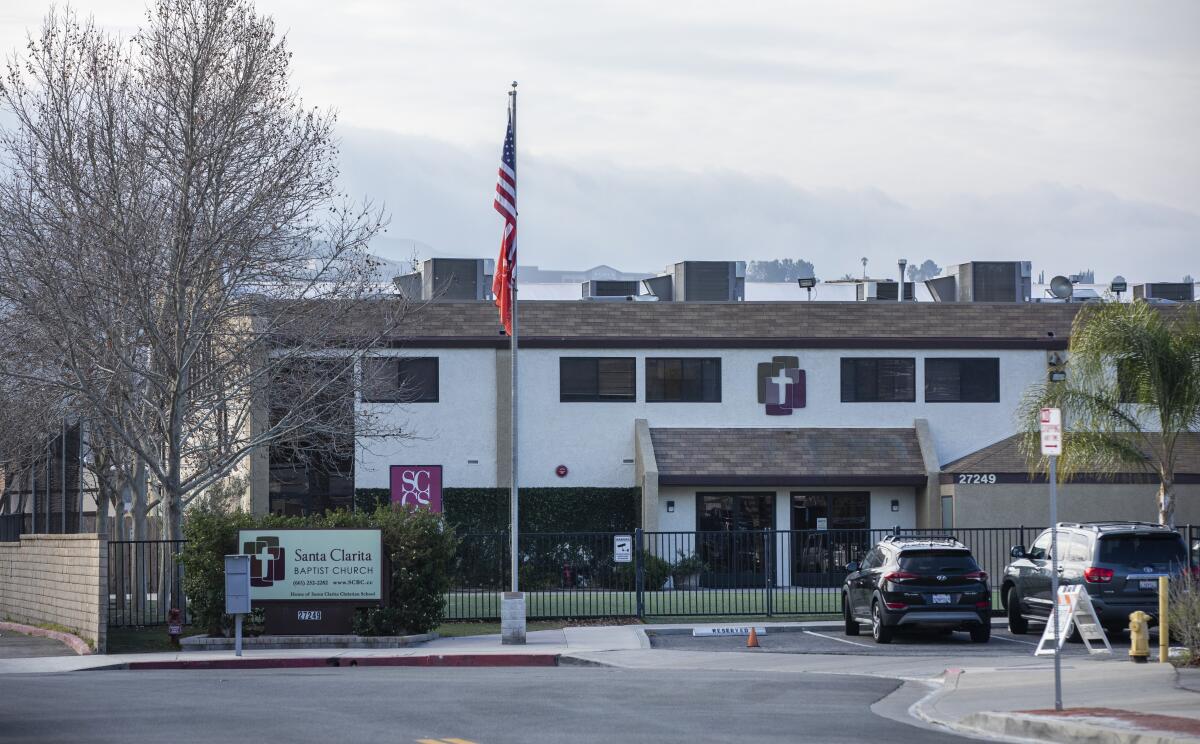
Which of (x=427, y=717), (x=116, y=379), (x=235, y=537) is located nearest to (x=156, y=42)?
(x=116, y=379)

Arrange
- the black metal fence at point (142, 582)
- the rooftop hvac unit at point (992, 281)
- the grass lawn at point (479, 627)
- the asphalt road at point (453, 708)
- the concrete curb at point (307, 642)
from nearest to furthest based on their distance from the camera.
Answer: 1. the asphalt road at point (453, 708)
2. the concrete curb at point (307, 642)
3. the grass lawn at point (479, 627)
4. the black metal fence at point (142, 582)
5. the rooftop hvac unit at point (992, 281)

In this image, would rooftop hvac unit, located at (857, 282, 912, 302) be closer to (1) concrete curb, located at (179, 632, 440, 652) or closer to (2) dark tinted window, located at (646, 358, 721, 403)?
(2) dark tinted window, located at (646, 358, 721, 403)

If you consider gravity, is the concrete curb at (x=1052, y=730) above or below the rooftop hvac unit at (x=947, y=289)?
below

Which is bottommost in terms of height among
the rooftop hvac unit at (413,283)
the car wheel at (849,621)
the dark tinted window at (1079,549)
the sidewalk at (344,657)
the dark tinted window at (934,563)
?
the sidewalk at (344,657)

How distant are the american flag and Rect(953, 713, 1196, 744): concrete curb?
12.0 meters

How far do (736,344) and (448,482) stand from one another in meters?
8.66

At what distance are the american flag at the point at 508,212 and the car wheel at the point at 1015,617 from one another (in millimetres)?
9227

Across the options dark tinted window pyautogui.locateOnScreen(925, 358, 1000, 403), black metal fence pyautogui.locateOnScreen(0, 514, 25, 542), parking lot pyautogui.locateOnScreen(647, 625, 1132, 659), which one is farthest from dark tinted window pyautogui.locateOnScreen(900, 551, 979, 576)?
black metal fence pyautogui.locateOnScreen(0, 514, 25, 542)

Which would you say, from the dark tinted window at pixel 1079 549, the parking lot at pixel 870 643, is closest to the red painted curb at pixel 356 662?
the parking lot at pixel 870 643

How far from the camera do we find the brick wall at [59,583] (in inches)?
934

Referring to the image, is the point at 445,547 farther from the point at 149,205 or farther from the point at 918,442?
the point at 918,442

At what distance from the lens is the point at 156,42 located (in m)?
26.6

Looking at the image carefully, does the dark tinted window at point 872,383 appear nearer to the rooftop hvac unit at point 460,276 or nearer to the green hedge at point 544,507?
the green hedge at point 544,507

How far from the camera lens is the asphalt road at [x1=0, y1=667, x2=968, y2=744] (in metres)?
12.8
